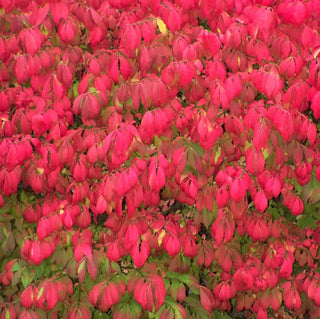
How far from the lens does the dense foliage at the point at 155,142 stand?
3078 mm

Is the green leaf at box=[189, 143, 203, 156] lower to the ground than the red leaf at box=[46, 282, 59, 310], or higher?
higher

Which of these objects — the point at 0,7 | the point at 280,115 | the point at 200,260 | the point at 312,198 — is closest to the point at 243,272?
the point at 200,260

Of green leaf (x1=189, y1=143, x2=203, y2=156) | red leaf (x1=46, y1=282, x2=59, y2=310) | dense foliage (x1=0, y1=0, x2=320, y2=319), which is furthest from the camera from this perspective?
red leaf (x1=46, y1=282, x2=59, y2=310)

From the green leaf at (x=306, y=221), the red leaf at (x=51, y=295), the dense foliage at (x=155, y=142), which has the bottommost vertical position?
the red leaf at (x=51, y=295)

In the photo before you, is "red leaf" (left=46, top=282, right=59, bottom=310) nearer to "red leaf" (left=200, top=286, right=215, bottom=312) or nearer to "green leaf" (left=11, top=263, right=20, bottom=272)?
"green leaf" (left=11, top=263, right=20, bottom=272)

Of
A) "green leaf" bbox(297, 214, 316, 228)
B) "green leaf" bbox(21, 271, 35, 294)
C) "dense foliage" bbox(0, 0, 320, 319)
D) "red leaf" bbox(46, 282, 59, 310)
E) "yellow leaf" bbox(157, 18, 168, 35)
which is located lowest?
"green leaf" bbox(21, 271, 35, 294)

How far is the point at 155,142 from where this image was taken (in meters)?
3.31

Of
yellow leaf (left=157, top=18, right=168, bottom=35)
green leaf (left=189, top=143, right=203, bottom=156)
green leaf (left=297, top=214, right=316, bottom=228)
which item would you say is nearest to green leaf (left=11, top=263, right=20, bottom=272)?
green leaf (left=189, top=143, right=203, bottom=156)

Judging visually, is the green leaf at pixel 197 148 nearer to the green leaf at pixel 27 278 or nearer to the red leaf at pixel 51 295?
the red leaf at pixel 51 295

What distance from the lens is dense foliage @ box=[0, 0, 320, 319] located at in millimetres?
3078

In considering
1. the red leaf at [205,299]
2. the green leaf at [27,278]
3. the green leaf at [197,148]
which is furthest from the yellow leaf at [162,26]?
the green leaf at [27,278]

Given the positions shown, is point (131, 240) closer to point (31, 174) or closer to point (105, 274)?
point (105, 274)

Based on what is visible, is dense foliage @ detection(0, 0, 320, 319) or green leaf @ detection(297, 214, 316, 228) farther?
green leaf @ detection(297, 214, 316, 228)

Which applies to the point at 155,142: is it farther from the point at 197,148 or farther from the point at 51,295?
the point at 51,295
